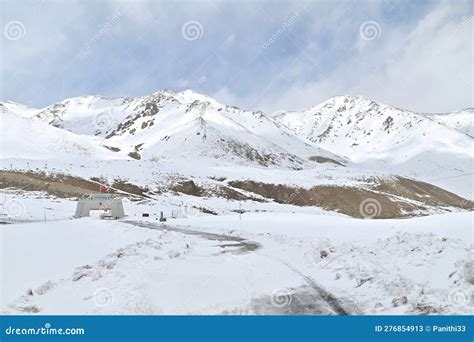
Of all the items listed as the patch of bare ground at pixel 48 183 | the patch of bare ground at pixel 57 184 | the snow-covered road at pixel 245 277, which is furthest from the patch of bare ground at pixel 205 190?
the snow-covered road at pixel 245 277

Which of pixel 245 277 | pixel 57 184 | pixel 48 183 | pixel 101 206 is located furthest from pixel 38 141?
pixel 245 277

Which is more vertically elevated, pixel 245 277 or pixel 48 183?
pixel 48 183

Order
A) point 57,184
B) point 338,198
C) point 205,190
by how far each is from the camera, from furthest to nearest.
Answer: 1. point 338,198
2. point 205,190
3. point 57,184

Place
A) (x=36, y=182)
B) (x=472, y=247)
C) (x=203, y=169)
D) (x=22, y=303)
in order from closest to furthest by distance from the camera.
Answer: (x=22, y=303) → (x=472, y=247) → (x=36, y=182) → (x=203, y=169)

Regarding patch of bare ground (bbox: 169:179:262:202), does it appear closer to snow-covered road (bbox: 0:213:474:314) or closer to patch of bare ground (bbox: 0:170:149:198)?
patch of bare ground (bbox: 0:170:149:198)

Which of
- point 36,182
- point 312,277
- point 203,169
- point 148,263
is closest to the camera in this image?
point 312,277

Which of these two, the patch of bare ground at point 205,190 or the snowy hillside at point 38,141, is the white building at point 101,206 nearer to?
the patch of bare ground at point 205,190

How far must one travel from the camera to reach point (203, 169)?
10975cm

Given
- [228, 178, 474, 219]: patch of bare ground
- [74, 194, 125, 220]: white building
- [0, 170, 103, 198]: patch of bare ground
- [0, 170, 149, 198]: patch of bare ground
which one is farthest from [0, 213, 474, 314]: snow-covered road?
[228, 178, 474, 219]: patch of bare ground

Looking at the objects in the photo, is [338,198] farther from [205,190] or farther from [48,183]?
[48,183]
